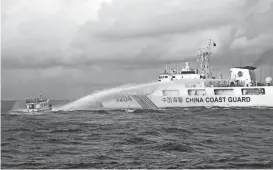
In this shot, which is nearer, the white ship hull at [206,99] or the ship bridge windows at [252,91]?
the white ship hull at [206,99]

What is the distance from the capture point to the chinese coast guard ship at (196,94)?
7931 centimetres

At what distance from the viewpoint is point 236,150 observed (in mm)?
20984

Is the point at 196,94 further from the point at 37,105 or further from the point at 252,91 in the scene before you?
the point at 37,105

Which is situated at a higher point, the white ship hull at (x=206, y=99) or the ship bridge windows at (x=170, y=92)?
the ship bridge windows at (x=170, y=92)

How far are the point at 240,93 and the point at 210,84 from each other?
7.82 metres

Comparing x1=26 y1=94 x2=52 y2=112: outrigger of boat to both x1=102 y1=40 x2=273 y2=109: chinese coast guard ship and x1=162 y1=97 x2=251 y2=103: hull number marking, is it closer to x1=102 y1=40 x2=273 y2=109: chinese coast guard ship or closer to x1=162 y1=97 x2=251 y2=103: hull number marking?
x1=102 y1=40 x2=273 y2=109: chinese coast guard ship

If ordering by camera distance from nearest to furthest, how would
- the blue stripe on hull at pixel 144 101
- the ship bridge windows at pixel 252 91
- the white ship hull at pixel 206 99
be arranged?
the white ship hull at pixel 206 99
the ship bridge windows at pixel 252 91
the blue stripe on hull at pixel 144 101

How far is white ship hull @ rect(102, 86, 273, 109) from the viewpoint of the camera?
259ft

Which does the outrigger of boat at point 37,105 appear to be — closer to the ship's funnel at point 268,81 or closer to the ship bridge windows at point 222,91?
the ship bridge windows at point 222,91

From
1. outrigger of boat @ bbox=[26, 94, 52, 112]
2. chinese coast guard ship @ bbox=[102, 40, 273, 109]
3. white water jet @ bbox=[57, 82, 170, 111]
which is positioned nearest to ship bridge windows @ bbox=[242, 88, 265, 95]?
chinese coast guard ship @ bbox=[102, 40, 273, 109]

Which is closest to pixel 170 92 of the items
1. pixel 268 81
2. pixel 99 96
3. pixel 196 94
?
pixel 196 94

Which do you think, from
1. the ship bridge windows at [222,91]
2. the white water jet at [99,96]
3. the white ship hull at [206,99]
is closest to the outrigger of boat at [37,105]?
the white water jet at [99,96]

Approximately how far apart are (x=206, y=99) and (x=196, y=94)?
2822 millimetres

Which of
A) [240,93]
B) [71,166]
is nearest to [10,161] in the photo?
[71,166]
